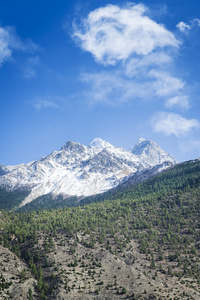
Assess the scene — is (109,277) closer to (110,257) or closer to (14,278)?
(110,257)

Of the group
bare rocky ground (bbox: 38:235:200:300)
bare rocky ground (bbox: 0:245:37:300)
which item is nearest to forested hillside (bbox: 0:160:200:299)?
bare rocky ground (bbox: 38:235:200:300)

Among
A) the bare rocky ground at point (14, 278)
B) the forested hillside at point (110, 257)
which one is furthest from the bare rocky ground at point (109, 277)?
the bare rocky ground at point (14, 278)

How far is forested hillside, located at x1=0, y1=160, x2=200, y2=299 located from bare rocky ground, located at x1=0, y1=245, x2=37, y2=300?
41 cm

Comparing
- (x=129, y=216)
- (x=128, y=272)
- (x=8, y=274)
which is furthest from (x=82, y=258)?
(x=129, y=216)

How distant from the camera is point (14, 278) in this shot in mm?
90812

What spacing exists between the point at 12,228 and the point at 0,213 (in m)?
58.5

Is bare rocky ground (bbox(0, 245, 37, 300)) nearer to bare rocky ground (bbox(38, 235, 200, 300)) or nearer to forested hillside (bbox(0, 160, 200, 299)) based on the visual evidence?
forested hillside (bbox(0, 160, 200, 299))

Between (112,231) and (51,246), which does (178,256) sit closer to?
(112,231)

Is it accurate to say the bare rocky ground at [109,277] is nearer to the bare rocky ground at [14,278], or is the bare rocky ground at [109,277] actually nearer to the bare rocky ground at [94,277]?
the bare rocky ground at [94,277]

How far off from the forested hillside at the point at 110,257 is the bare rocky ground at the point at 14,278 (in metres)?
0.41

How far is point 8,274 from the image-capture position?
92188 millimetres

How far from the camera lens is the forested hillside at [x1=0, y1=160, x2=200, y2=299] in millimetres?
89625

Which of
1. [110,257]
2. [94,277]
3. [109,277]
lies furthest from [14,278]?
[110,257]

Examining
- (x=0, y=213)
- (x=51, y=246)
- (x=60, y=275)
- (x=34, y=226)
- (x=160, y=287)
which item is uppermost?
(x=0, y=213)
